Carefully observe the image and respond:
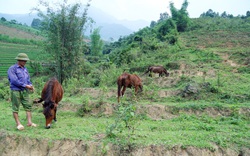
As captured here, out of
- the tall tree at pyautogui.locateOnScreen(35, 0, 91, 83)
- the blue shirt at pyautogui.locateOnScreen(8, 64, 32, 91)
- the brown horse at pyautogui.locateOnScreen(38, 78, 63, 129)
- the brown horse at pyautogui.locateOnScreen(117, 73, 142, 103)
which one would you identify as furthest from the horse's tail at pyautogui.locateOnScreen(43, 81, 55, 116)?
the tall tree at pyautogui.locateOnScreen(35, 0, 91, 83)

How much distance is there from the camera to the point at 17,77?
768cm

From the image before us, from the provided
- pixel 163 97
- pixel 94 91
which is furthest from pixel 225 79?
pixel 94 91

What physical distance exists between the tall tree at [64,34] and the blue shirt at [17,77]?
8086 millimetres

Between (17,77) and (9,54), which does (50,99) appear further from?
(9,54)

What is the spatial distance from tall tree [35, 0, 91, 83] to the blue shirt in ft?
26.5

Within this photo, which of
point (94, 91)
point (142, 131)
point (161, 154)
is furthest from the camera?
point (94, 91)

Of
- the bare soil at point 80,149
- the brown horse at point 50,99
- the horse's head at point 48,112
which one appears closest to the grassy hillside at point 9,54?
the brown horse at point 50,99

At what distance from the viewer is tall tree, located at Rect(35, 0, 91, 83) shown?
51.9 ft

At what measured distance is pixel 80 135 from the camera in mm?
7406

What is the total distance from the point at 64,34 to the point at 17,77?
893cm

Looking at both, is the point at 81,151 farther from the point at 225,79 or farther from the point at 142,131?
the point at 225,79

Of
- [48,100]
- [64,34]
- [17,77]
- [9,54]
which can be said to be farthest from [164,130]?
[9,54]

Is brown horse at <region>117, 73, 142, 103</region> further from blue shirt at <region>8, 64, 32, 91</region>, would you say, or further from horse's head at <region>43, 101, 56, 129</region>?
blue shirt at <region>8, 64, 32, 91</region>

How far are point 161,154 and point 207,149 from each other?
1.32 meters
